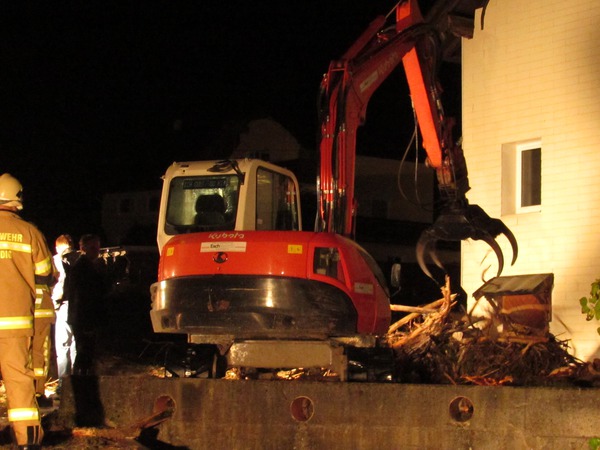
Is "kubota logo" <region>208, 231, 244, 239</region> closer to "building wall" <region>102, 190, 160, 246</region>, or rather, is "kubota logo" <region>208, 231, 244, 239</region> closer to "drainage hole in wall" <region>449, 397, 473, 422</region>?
"drainage hole in wall" <region>449, 397, 473, 422</region>

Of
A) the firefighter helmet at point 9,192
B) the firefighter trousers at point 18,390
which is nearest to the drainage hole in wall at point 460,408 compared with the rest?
the firefighter trousers at point 18,390

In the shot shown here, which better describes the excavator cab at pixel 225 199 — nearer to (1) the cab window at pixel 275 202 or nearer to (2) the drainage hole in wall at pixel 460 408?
(1) the cab window at pixel 275 202

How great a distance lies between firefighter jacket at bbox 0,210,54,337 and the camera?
26.6 ft

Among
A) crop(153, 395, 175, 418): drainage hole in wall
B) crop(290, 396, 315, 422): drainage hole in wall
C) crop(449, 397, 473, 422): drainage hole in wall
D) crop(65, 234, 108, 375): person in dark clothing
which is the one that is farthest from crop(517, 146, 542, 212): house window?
crop(153, 395, 175, 418): drainage hole in wall

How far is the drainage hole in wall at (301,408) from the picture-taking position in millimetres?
9523

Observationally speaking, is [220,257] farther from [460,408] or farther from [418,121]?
[418,121]

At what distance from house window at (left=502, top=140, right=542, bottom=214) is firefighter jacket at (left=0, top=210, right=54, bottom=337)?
689 cm

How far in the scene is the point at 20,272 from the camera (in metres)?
8.27

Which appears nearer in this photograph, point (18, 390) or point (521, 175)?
point (18, 390)

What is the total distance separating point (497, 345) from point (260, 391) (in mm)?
3043

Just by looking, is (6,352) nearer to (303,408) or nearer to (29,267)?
(29,267)

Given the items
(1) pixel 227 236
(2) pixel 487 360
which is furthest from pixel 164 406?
(2) pixel 487 360

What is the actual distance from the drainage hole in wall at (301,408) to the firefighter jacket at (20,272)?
250cm

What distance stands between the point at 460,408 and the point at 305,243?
206 centimetres
